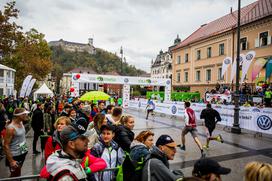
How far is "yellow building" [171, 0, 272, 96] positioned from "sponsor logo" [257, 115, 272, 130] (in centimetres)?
1584

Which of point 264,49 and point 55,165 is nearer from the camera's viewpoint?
point 55,165

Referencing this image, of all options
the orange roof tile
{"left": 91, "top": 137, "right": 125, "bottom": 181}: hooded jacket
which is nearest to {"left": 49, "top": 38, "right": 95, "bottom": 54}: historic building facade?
the orange roof tile

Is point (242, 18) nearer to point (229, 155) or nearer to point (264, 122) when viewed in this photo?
point (264, 122)

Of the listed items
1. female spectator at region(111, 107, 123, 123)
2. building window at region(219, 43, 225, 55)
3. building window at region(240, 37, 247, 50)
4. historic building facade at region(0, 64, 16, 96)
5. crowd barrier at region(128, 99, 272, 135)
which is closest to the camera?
female spectator at region(111, 107, 123, 123)

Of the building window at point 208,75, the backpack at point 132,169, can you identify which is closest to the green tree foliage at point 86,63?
the building window at point 208,75

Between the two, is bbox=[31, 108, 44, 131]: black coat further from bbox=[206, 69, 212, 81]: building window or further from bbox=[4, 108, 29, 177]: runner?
bbox=[206, 69, 212, 81]: building window

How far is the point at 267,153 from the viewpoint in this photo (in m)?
7.91

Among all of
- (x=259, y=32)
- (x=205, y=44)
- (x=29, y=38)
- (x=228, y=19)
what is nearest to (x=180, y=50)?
(x=205, y=44)

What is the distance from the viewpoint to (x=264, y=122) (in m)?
10.9

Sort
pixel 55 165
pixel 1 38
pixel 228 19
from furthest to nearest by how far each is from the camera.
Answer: pixel 228 19, pixel 1 38, pixel 55 165

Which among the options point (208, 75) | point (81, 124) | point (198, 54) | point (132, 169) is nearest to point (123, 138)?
point (132, 169)

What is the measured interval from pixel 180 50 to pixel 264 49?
18.9 metres

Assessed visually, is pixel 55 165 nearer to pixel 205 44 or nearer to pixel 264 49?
pixel 264 49

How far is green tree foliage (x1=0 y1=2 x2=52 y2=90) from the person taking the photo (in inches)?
982
